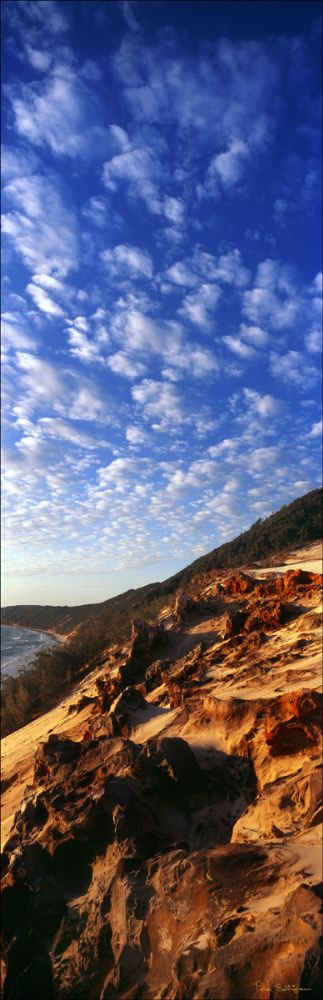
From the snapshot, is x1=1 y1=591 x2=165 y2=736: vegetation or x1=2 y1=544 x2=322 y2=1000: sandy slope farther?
x1=1 y1=591 x2=165 y2=736: vegetation

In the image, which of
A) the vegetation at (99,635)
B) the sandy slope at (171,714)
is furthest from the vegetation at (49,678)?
the sandy slope at (171,714)

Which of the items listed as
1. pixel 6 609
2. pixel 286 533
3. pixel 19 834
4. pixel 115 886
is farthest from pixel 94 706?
pixel 6 609

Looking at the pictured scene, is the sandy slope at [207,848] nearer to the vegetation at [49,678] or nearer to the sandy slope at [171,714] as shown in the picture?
the sandy slope at [171,714]

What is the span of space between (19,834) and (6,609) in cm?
16984

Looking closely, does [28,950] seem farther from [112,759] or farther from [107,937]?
[112,759]

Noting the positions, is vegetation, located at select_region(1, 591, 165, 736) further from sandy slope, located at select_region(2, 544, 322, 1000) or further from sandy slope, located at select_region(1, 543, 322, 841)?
sandy slope, located at select_region(2, 544, 322, 1000)

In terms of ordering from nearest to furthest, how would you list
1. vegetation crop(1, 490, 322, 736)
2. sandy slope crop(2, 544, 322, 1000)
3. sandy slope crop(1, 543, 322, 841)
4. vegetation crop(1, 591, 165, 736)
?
sandy slope crop(2, 544, 322, 1000)
sandy slope crop(1, 543, 322, 841)
vegetation crop(1, 591, 165, 736)
vegetation crop(1, 490, 322, 736)

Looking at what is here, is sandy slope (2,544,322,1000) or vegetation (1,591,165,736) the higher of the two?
sandy slope (2,544,322,1000)

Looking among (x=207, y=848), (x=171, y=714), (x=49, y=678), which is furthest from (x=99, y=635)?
(x=207, y=848)

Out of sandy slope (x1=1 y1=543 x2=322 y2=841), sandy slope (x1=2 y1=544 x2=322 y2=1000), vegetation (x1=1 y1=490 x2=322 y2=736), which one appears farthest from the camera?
vegetation (x1=1 y1=490 x2=322 y2=736)

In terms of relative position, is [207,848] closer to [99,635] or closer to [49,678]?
[49,678]

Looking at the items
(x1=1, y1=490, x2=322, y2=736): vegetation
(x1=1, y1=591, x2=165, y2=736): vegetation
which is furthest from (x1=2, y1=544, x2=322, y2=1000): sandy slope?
(x1=1, y1=490, x2=322, y2=736): vegetation

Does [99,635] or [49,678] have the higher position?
[99,635]

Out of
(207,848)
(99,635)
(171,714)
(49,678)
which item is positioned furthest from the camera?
(99,635)
